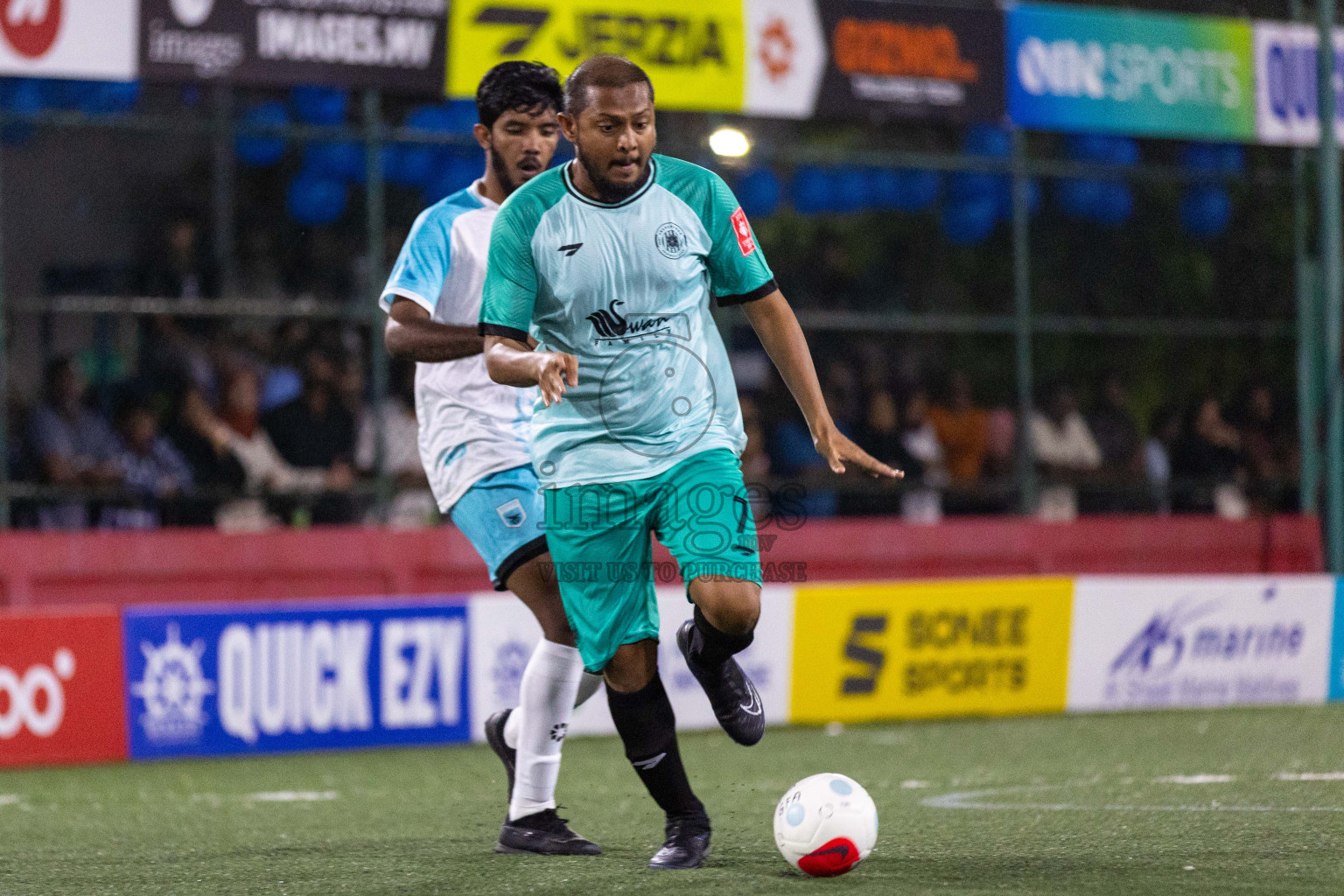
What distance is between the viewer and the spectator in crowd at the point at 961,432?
45.2ft

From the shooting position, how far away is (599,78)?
15.9 ft

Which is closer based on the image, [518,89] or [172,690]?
[518,89]

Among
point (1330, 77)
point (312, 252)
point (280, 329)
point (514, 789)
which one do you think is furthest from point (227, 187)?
point (514, 789)

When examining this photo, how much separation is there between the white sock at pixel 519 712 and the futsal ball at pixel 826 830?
109cm

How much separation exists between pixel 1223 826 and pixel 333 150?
8.66m

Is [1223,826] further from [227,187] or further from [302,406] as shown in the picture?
[227,187]

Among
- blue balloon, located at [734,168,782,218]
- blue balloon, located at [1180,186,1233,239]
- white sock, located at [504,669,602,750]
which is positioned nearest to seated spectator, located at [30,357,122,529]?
blue balloon, located at [734,168,782,218]

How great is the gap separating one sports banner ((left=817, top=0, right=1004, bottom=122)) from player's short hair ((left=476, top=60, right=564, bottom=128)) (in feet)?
23.1

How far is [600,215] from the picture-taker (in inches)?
195

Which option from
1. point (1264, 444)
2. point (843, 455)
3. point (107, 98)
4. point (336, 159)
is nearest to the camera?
point (843, 455)

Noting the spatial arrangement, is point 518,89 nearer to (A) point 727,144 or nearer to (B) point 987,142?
(A) point 727,144

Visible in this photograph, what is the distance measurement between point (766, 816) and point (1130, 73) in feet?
28.2

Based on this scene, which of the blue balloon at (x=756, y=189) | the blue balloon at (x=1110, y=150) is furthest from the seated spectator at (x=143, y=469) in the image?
the blue balloon at (x=1110, y=150)

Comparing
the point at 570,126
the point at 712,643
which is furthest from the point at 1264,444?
the point at 570,126
